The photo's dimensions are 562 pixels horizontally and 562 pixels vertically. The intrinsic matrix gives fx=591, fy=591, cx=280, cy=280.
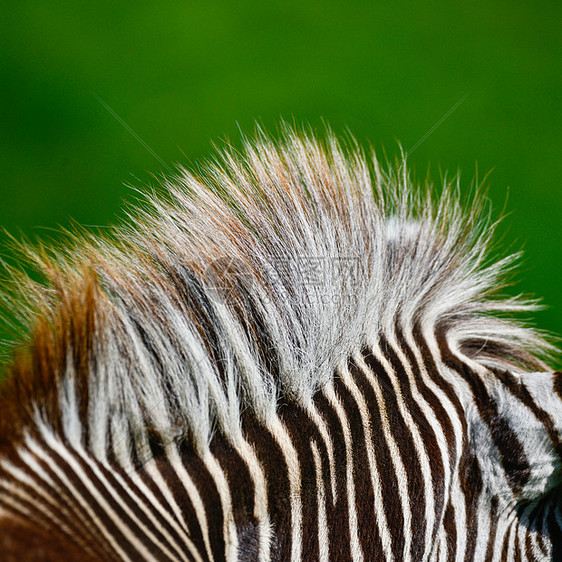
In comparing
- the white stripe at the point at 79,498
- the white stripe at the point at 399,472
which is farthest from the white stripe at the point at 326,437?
the white stripe at the point at 79,498

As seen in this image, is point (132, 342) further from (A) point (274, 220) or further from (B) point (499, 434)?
(B) point (499, 434)

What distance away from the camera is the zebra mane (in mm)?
1076

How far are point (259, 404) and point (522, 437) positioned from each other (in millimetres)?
512

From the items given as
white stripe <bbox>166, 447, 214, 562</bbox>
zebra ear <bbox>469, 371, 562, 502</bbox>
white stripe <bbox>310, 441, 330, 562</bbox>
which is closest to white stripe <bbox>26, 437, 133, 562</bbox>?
white stripe <bbox>166, 447, 214, 562</bbox>

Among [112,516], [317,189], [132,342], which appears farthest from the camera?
[317,189]

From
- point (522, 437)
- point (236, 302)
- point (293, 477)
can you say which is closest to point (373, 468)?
point (293, 477)

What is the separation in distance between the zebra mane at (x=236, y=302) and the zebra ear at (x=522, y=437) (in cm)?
27

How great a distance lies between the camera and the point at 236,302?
47.8 inches

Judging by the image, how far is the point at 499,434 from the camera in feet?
3.84

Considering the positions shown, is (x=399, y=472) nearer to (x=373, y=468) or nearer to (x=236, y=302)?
(x=373, y=468)

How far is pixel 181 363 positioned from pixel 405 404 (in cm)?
47

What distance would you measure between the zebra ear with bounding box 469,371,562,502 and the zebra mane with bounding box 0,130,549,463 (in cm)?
27

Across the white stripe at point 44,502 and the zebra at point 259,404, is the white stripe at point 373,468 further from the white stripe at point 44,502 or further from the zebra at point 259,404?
the white stripe at point 44,502

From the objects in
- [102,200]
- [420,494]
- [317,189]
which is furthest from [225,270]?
[102,200]
